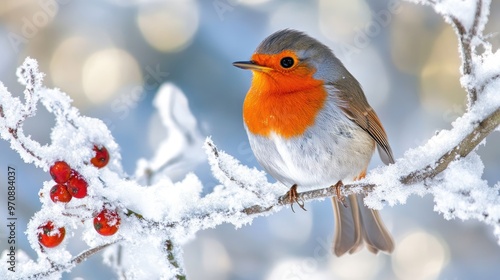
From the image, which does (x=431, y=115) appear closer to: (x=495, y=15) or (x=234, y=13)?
(x=495, y=15)

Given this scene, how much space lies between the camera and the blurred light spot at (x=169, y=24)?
9.57 feet

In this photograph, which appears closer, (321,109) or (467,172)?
(467,172)

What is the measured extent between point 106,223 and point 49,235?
13 cm

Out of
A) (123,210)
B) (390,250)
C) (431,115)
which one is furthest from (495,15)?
(123,210)

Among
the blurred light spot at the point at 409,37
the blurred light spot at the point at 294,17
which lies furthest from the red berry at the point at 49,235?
the blurred light spot at the point at 409,37

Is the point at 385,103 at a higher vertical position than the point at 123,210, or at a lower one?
higher

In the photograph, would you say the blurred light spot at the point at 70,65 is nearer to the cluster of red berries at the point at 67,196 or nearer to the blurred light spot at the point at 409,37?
the blurred light spot at the point at 409,37

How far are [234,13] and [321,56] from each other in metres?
1.12

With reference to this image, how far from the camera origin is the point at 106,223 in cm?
113

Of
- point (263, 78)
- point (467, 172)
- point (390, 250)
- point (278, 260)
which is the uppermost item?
point (263, 78)

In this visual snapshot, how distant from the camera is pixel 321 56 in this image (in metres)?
1.91

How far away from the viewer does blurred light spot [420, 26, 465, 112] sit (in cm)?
273

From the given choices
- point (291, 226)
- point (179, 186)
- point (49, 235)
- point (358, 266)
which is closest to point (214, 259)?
point (291, 226)

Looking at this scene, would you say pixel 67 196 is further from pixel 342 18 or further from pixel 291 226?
Result: pixel 342 18
